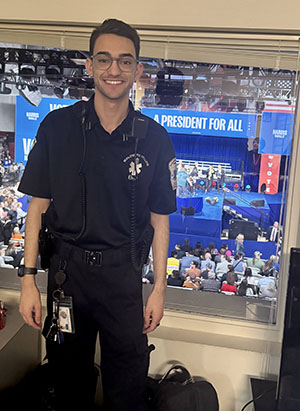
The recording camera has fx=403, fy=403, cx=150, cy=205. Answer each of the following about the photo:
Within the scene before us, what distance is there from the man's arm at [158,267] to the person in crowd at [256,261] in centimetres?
51

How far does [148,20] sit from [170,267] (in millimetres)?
1059

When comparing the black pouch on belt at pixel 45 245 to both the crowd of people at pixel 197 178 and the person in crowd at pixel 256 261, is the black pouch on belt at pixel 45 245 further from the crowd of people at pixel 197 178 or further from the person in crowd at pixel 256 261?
the person in crowd at pixel 256 261

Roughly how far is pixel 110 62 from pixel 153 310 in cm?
89

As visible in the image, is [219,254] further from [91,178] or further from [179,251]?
[91,178]

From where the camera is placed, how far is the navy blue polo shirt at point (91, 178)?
140cm

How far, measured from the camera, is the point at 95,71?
4.65ft

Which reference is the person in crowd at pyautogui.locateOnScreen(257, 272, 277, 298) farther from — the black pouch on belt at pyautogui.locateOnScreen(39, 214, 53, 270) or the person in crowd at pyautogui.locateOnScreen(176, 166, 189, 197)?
the black pouch on belt at pyautogui.locateOnScreen(39, 214, 53, 270)

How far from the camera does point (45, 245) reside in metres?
1.43

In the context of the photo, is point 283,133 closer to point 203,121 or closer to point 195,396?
point 203,121

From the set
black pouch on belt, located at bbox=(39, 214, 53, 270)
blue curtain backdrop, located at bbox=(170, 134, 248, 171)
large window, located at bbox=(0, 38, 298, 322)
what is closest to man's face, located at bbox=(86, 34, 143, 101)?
large window, located at bbox=(0, 38, 298, 322)

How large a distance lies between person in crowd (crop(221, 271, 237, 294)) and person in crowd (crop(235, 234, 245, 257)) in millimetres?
105

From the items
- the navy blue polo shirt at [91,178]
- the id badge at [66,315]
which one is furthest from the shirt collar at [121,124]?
the id badge at [66,315]

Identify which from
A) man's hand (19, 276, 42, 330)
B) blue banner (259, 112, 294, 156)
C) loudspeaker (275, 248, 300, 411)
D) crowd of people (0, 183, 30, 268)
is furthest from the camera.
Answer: crowd of people (0, 183, 30, 268)

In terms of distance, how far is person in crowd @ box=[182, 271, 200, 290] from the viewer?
1.86m
